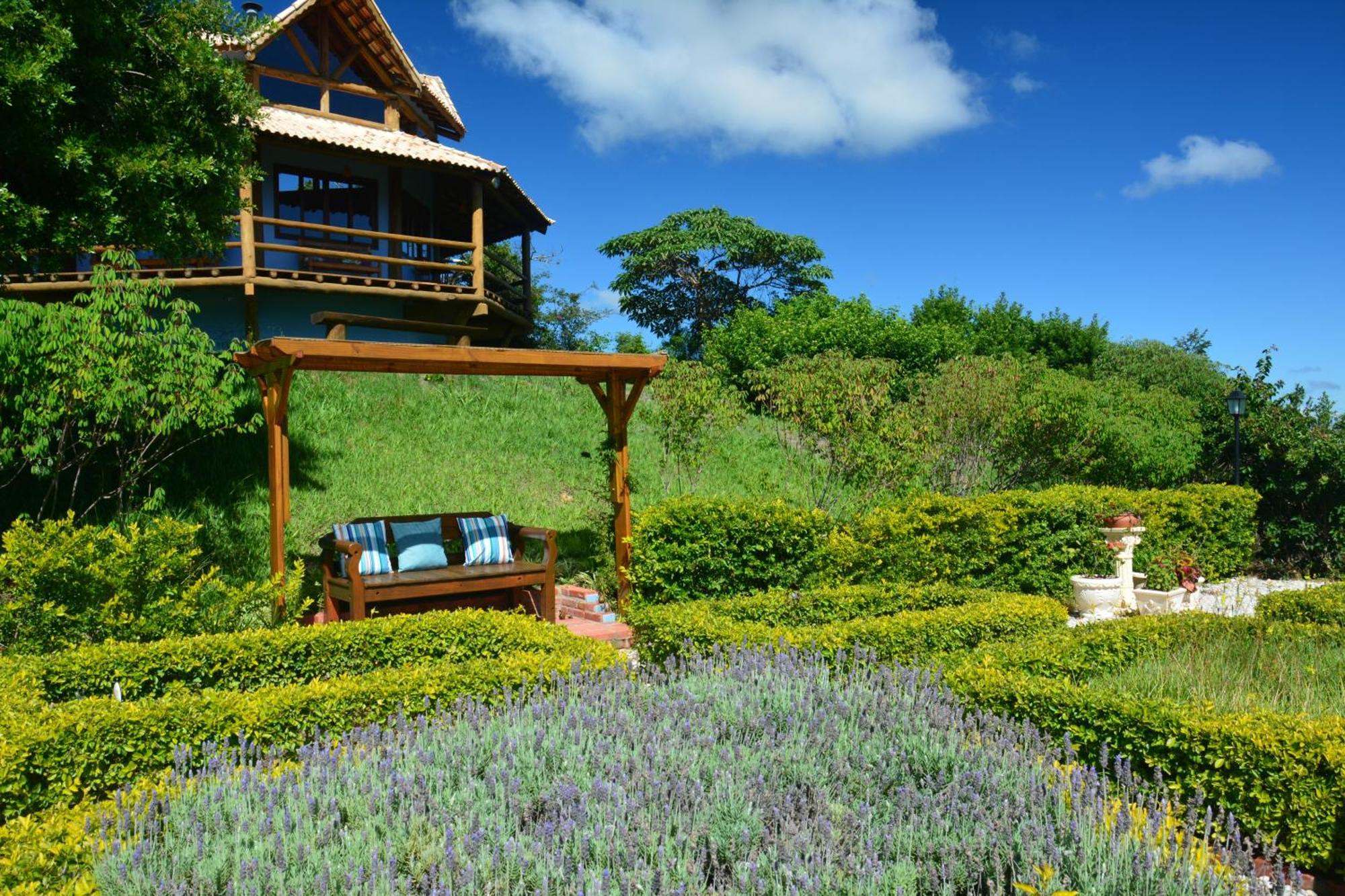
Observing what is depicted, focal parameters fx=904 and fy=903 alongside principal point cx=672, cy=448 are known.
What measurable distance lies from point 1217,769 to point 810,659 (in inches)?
82.8

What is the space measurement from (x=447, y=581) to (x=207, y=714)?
3.50 metres

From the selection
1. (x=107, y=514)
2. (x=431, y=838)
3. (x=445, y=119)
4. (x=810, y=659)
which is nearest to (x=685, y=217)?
(x=445, y=119)

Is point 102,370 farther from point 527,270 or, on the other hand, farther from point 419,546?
point 527,270

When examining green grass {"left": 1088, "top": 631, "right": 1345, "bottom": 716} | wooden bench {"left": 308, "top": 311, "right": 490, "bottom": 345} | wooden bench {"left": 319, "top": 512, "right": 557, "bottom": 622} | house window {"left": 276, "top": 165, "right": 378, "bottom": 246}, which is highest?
house window {"left": 276, "top": 165, "right": 378, "bottom": 246}

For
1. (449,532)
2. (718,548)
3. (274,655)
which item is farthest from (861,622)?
(449,532)

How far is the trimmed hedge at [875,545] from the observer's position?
8.77 m

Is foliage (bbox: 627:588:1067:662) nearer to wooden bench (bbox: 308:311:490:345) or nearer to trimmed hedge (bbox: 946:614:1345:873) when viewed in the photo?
trimmed hedge (bbox: 946:614:1345:873)

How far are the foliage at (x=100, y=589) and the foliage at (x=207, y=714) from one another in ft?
3.05

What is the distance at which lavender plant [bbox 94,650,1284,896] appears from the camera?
287cm

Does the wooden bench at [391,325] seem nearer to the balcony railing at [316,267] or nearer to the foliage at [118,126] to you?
the balcony railing at [316,267]

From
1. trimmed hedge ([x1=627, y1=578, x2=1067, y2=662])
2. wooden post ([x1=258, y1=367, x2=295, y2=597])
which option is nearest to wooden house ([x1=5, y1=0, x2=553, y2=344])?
wooden post ([x1=258, y1=367, x2=295, y2=597])

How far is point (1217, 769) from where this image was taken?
13.9 ft

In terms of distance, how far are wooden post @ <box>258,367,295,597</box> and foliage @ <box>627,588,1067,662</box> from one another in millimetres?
3168

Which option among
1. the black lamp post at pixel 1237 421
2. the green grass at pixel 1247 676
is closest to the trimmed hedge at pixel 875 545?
the green grass at pixel 1247 676
